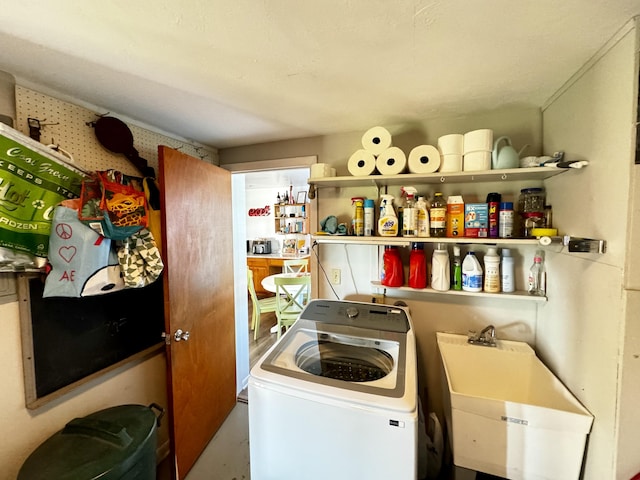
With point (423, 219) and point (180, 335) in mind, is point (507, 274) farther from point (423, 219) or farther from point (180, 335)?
point (180, 335)

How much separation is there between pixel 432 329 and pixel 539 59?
1420mm

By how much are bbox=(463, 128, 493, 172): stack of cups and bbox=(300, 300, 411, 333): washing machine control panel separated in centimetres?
87

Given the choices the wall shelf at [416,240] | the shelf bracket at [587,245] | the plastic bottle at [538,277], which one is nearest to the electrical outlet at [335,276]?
the wall shelf at [416,240]

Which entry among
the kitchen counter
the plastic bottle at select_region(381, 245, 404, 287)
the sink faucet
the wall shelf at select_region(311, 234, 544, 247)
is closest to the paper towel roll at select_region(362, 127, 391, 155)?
the wall shelf at select_region(311, 234, 544, 247)

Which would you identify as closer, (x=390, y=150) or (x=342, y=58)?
(x=342, y=58)

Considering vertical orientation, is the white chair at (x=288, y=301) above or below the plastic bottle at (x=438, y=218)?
below

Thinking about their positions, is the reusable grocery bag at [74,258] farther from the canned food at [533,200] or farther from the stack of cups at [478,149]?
the canned food at [533,200]

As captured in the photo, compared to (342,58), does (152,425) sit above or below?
below

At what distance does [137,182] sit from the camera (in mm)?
1536

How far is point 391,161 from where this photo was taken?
1402mm

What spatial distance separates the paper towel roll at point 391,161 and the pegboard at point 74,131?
1.46 m

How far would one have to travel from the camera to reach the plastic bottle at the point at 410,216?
55.8 inches

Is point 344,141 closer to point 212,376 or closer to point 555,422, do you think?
point 555,422

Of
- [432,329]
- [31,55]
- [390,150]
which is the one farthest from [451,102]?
[31,55]
